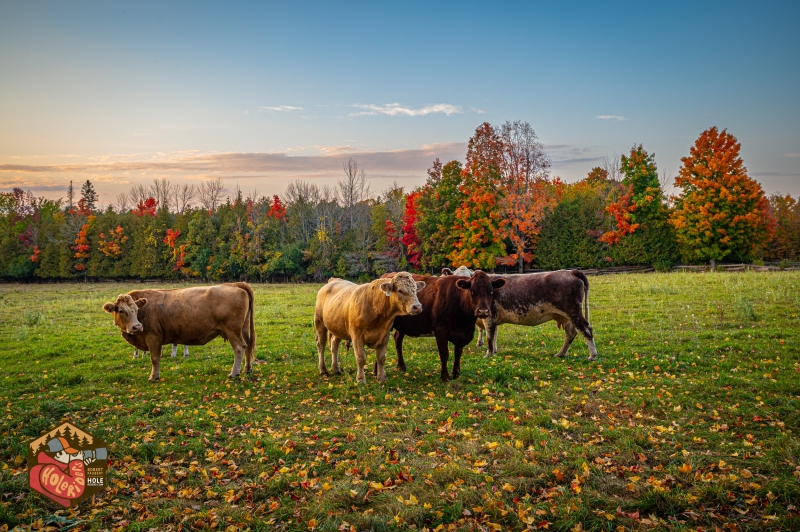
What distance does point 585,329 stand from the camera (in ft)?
34.9

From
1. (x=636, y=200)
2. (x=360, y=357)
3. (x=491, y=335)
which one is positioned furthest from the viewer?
(x=636, y=200)

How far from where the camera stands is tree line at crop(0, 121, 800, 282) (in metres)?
39.9

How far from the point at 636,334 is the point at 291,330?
10.6m

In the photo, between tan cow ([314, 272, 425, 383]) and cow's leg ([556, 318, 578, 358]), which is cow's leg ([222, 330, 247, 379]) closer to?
tan cow ([314, 272, 425, 383])

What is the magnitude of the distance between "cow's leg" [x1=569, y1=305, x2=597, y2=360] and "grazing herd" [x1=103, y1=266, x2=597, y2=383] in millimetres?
21

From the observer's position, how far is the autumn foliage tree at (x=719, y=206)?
126 feet

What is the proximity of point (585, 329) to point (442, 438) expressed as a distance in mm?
5682

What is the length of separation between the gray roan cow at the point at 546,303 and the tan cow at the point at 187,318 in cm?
577

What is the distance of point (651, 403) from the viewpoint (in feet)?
24.2

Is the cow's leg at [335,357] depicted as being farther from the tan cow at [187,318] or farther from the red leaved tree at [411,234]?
the red leaved tree at [411,234]

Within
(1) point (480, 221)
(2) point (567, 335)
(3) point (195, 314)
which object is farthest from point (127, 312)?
(1) point (480, 221)

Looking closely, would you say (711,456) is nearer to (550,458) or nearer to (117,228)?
(550,458)

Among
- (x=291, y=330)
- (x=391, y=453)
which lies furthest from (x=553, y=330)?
(x=391, y=453)

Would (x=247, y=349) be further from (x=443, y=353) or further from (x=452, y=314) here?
(x=452, y=314)
